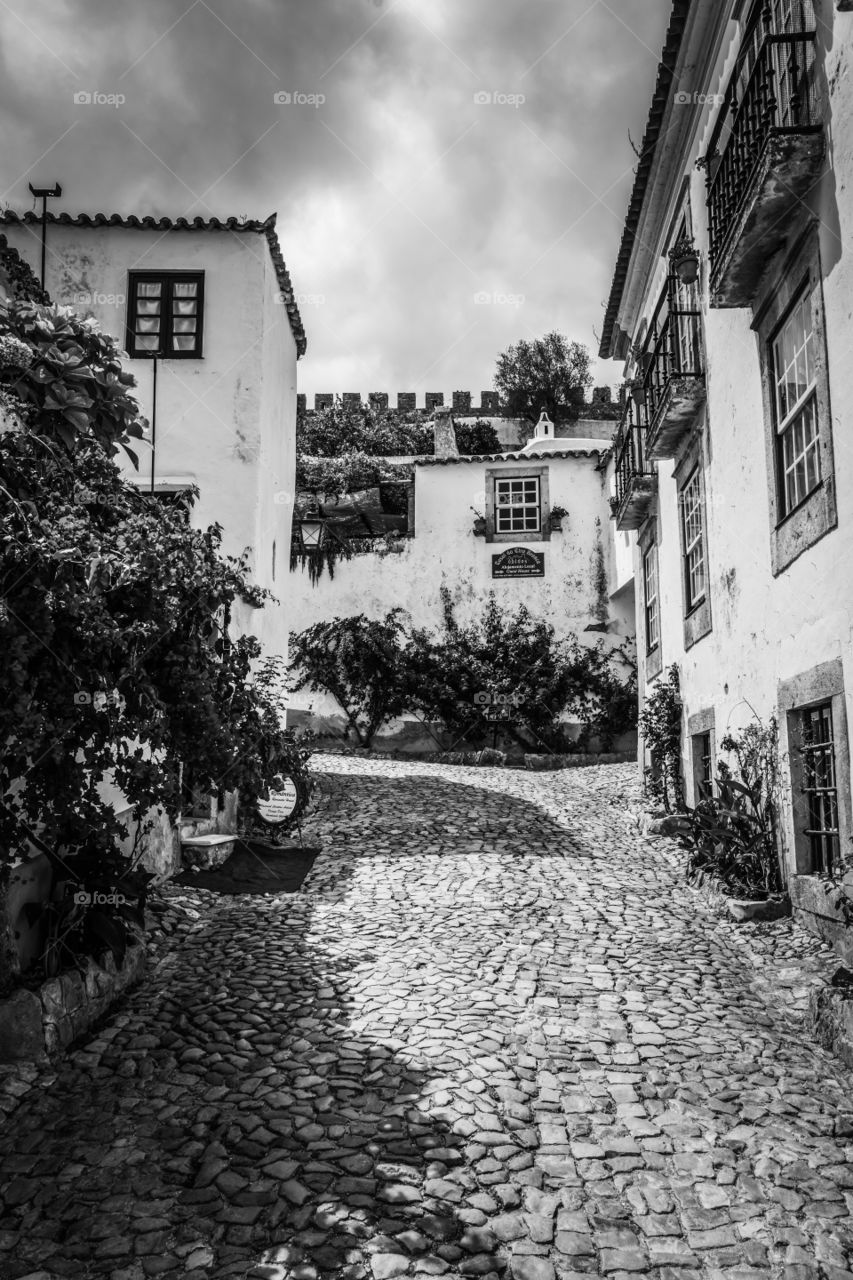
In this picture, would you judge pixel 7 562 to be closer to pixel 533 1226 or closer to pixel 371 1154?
pixel 371 1154

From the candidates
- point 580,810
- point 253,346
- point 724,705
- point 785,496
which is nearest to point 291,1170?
point 785,496

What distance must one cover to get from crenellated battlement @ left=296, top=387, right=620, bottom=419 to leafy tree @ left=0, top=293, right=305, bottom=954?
1258 inches

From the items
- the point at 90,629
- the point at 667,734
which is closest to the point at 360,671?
the point at 667,734

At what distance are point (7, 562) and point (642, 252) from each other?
417 inches

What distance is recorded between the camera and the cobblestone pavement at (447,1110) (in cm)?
299

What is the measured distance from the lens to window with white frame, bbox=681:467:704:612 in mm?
9602

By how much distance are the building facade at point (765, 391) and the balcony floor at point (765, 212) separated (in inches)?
0.5

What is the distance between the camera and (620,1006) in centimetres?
503

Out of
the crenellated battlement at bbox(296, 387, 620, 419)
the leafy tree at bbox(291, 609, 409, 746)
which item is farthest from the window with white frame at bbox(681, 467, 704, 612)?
the crenellated battlement at bbox(296, 387, 620, 419)

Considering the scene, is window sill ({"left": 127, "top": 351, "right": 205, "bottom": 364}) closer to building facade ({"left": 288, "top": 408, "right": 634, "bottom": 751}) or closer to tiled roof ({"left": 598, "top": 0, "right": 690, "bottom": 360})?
tiled roof ({"left": 598, "top": 0, "right": 690, "bottom": 360})

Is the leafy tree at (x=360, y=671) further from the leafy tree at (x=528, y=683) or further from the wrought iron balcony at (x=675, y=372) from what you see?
the wrought iron balcony at (x=675, y=372)

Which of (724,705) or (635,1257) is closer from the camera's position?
(635,1257)

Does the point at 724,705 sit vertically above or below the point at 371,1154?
above

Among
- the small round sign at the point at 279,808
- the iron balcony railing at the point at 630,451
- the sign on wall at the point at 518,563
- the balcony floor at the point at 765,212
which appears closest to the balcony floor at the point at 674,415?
the iron balcony railing at the point at 630,451
